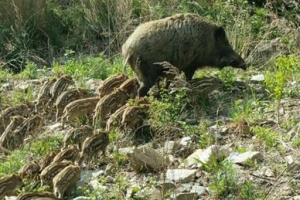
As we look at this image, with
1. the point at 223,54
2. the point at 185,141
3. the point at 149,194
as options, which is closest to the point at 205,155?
the point at 185,141

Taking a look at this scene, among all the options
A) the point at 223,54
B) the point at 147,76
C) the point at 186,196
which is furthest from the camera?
the point at 223,54

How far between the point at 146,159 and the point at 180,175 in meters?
0.46

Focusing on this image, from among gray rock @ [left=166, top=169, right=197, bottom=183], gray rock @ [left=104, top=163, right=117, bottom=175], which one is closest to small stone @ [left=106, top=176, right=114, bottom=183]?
gray rock @ [left=104, top=163, right=117, bottom=175]

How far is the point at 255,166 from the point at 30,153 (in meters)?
2.48

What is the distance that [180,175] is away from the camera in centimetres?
800

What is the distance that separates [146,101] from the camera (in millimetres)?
9578

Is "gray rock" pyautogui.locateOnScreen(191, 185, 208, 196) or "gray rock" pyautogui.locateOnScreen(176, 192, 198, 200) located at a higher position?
"gray rock" pyautogui.locateOnScreen(176, 192, 198, 200)

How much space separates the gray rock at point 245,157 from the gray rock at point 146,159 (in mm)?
668

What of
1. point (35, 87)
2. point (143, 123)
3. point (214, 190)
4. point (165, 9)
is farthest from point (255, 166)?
point (165, 9)

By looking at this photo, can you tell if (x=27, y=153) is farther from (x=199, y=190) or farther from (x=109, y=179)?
(x=199, y=190)

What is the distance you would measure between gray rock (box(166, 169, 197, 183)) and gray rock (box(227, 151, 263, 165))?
0.42m

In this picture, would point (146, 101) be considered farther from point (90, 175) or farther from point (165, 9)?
point (165, 9)

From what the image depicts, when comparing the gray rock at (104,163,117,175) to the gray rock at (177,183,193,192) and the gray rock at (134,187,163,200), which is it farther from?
the gray rock at (177,183,193,192)

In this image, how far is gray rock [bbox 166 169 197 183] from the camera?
7.94 meters
